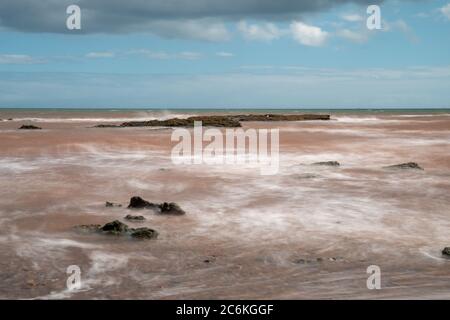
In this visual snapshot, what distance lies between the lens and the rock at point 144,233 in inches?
300

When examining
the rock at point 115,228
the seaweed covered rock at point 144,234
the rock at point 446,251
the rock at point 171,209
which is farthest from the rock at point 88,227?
the rock at point 446,251

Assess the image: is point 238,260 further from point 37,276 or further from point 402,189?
point 402,189

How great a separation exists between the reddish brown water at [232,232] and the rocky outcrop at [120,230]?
157 mm

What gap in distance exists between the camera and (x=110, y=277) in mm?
6043

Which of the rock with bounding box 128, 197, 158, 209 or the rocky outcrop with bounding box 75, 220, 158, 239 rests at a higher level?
the rock with bounding box 128, 197, 158, 209

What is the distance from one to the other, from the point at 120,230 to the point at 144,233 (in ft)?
1.38

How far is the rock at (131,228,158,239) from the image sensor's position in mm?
7617

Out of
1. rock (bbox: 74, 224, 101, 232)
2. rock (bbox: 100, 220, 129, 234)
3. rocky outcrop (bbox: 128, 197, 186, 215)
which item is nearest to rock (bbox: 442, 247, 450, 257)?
rocky outcrop (bbox: 128, 197, 186, 215)

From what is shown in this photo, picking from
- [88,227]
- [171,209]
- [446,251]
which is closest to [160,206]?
[171,209]

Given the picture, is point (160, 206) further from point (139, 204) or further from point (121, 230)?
point (121, 230)

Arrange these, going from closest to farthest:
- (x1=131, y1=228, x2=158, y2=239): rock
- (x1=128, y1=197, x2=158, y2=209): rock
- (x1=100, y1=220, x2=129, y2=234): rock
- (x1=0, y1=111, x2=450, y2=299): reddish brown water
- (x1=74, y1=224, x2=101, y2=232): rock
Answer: (x1=0, y1=111, x2=450, y2=299): reddish brown water, (x1=131, y1=228, x2=158, y2=239): rock, (x1=100, y1=220, x2=129, y2=234): rock, (x1=74, y1=224, x2=101, y2=232): rock, (x1=128, y1=197, x2=158, y2=209): rock

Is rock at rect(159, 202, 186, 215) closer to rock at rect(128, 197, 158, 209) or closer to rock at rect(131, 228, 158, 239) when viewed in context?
rock at rect(128, 197, 158, 209)

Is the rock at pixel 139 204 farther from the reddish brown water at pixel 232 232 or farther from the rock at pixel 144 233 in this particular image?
the rock at pixel 144 233
